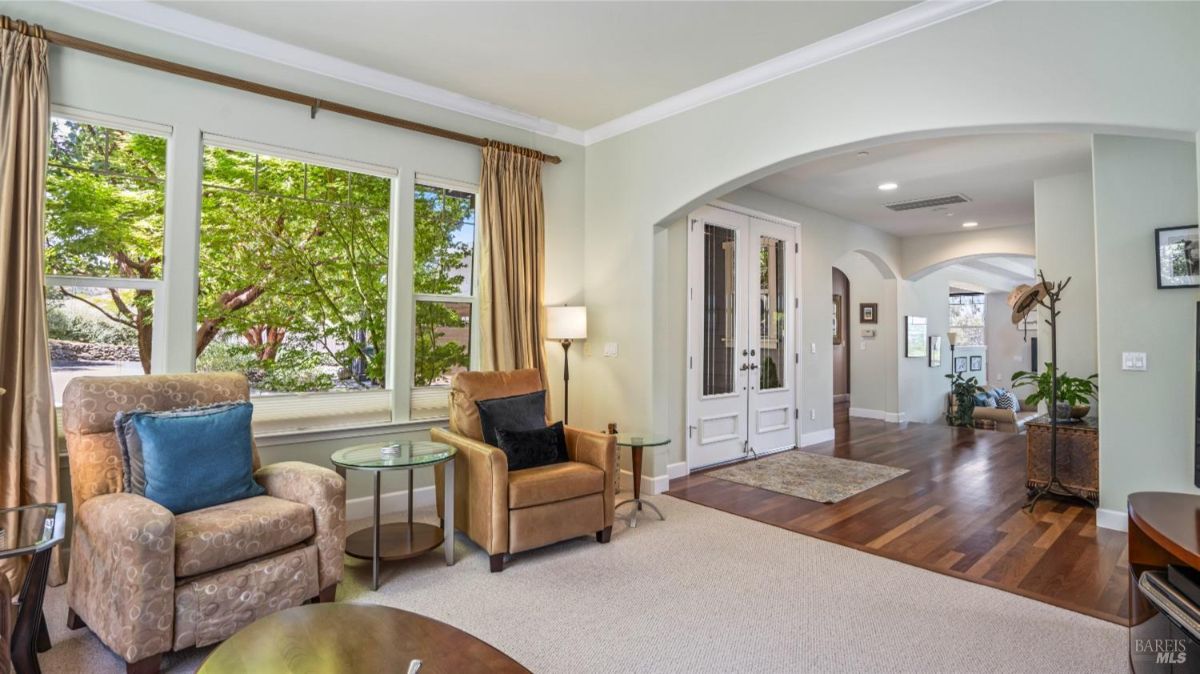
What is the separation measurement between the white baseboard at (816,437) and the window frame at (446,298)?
3.88m

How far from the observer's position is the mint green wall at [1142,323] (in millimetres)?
3469

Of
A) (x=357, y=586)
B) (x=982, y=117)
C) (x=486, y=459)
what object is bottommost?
(x=357, y=586)

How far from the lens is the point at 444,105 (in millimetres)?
4285

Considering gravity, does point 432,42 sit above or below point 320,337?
above

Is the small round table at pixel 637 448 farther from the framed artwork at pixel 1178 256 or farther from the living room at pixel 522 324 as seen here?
the framed artwork at pixel 1178 256

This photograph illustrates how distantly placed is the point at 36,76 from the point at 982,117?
4.66m

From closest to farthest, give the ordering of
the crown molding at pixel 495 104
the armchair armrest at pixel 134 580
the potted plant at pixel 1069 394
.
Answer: the armchair armrest at pixel 134 580
the crown molding at pixel 495 104
the potted plant at pixel 1069 394

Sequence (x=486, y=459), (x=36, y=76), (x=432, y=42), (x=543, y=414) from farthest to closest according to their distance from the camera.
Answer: (x=543, y=414) < (x=432, y=42) < (x=486, y=459) < (x=36, y=76)

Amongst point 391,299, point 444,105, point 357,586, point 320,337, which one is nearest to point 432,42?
point 444,105

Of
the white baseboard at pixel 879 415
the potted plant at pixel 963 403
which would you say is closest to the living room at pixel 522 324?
the white baseboard at pixel 879 415

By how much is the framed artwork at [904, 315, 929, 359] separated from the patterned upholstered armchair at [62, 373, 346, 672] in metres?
8.29

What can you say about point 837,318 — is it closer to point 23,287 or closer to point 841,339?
point 841,339

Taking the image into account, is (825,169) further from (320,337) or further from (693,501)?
(320,337)

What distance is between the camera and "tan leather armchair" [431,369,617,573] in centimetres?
304
